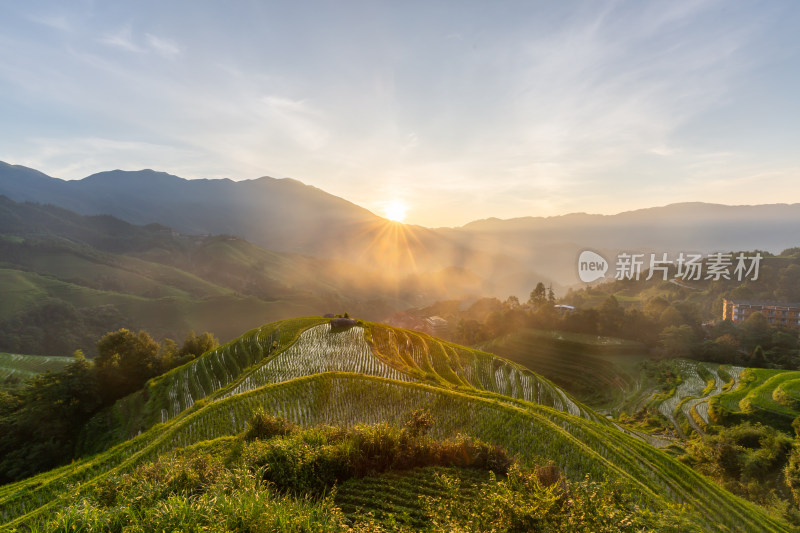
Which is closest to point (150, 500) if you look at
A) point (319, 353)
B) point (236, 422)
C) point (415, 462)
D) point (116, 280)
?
point (415, 462)

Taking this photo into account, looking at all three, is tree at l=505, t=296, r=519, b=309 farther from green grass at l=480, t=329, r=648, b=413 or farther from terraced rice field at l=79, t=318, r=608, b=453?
terraced rice field at l=79, t=318, r=608, b=453

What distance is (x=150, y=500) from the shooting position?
6457mm

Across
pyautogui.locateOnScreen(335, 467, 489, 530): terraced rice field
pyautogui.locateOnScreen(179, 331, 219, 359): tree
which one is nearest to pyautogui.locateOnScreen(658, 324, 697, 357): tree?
pyautogui.locateOnScreen(335, 467, 489, 530): terraced rice field

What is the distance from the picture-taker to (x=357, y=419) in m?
16.2

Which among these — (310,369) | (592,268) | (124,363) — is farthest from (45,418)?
(592,268)

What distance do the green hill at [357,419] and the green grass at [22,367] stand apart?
52.0 m

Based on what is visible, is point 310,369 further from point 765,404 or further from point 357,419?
point 765,404

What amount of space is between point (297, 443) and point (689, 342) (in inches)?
3390

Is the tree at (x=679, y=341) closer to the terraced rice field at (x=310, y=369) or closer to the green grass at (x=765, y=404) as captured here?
the green grass at (x=765, y=404)

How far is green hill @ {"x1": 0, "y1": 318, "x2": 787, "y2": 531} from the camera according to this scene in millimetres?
11805

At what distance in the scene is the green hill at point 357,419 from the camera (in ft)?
38.7

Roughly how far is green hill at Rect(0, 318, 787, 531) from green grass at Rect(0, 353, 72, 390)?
5204 cm

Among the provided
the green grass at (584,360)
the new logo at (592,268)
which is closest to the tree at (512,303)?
the green grass at (584,360)

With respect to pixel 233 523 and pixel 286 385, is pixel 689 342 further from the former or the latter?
pixel 233 523
